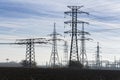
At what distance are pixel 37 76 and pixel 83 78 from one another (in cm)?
586

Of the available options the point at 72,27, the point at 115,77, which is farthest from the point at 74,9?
the point at 115,77

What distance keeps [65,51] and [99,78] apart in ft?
218

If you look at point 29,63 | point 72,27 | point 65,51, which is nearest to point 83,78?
point 72,27

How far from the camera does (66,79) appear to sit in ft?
120

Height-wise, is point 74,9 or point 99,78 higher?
point 74,9

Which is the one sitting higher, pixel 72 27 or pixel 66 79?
pixel 72 27

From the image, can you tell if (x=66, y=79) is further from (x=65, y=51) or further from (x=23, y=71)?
(x=65, y=51)

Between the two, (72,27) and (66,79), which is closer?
(66,79)

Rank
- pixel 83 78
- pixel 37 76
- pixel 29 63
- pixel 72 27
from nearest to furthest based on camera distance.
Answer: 1. pixel 37 76
2. pixel 83 78
3. pixel 72 27
4. pixel 29 63

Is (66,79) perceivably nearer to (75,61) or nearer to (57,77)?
(57,77)

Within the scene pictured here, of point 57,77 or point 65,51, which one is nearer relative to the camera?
point 57,77

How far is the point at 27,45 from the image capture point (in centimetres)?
8725

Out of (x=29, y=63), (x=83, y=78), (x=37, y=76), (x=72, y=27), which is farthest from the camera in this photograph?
(x=29, y=63)

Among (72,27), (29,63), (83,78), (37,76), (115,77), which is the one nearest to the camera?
(37,76)
